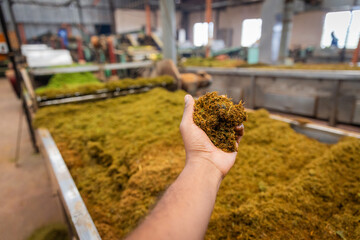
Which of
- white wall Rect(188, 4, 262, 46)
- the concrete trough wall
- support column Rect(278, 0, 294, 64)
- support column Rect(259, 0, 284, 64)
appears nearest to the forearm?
the concrete trough wall

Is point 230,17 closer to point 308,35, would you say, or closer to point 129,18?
point 308,35

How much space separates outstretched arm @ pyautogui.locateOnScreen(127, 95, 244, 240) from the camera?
2.10 feet

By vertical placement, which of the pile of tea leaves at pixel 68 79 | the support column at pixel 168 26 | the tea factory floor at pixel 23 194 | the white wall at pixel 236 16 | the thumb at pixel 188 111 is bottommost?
the tea factory floor at pixel 23 194

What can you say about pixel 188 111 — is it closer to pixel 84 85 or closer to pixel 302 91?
pixel 84 85

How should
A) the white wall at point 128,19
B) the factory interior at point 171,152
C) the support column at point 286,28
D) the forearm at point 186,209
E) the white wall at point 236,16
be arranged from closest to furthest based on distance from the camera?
1. the forearm at point 186,209
2. the factory interior at point 171,152
3. the support column at point 286,28
4. the white wall at point 236,16
5. the white wall at point 128,19

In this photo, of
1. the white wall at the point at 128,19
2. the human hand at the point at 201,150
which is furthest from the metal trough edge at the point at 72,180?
the white wall at the point at 128,19

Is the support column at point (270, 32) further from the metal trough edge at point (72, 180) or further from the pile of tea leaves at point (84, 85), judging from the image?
the metal trough edge at point (72, 180)

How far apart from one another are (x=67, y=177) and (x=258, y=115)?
6.62ft

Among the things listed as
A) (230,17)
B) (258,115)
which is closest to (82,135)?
(258,115)

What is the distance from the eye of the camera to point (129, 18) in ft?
65.6

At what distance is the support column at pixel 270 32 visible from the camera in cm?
667

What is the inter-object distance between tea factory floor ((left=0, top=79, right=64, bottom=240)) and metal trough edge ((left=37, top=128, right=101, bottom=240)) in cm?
88

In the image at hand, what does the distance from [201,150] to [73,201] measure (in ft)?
2.73

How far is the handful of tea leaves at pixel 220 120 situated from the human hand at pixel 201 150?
1.4 inches
